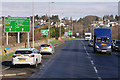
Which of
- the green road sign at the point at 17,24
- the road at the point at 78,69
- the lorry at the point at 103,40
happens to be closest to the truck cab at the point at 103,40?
the lorry at the point at 103,40

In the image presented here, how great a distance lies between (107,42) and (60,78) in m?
20.7

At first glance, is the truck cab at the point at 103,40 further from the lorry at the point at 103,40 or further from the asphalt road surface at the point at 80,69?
the asphalt road surface at the point at 80,69

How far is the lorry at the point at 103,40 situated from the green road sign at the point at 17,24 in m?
9.98

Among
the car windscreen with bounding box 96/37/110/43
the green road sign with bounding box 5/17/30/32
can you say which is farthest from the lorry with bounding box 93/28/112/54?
the green road sign with bounding box 5/17/30/32

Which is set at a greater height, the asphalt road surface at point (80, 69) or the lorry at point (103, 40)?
the lorry at point (103, 40)

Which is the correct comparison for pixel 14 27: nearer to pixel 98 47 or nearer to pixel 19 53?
pixel 98 47

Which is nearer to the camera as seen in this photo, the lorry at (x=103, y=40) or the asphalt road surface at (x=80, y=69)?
the asphalt road surface at (x=80, y=69)

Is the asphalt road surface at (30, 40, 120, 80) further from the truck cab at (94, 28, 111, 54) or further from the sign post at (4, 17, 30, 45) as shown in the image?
the sign post at (4, 17, 30, 45)

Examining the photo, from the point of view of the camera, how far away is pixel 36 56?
2042 cm

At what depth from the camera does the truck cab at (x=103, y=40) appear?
33.9 meters

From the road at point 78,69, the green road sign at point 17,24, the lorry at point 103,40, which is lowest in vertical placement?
the road at point 78,69

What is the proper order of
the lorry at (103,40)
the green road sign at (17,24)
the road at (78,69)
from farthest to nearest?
1. the green road sign at (17,24)
2. the lorry at (103,40)
3. the road at (78,69)

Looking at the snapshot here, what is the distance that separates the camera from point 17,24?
36.9m

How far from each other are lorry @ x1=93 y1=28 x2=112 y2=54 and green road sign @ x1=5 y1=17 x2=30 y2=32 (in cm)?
998
